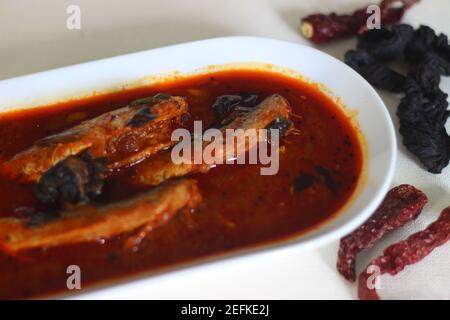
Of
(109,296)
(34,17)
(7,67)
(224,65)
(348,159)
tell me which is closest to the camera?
(109,296)

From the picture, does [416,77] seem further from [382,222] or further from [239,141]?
[239,141]

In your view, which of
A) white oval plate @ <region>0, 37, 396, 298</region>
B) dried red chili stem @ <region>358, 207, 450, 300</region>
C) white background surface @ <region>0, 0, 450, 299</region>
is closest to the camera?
dried red chili stem @ <region>358, 207, 450, 300</region>

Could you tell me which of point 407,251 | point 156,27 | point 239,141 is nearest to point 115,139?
point 239,141

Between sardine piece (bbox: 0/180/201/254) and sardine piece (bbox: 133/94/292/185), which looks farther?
sardine piece (bbox: 133/94/292/185)

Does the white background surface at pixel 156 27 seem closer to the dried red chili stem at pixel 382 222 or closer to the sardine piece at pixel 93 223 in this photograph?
the dried red chili stem at pixel 382 222

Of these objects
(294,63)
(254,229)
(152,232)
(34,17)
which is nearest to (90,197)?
(152,232)

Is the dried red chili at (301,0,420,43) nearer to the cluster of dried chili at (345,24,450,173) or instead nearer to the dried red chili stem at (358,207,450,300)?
the cluster of dried chili at (345,24,450,173)

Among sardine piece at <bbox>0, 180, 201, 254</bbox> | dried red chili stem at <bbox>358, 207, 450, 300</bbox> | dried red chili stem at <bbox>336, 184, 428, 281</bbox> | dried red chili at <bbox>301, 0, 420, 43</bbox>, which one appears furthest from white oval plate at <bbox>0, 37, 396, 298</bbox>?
sardine piece at <bbox>0, 180, 201, 254</bbox>
